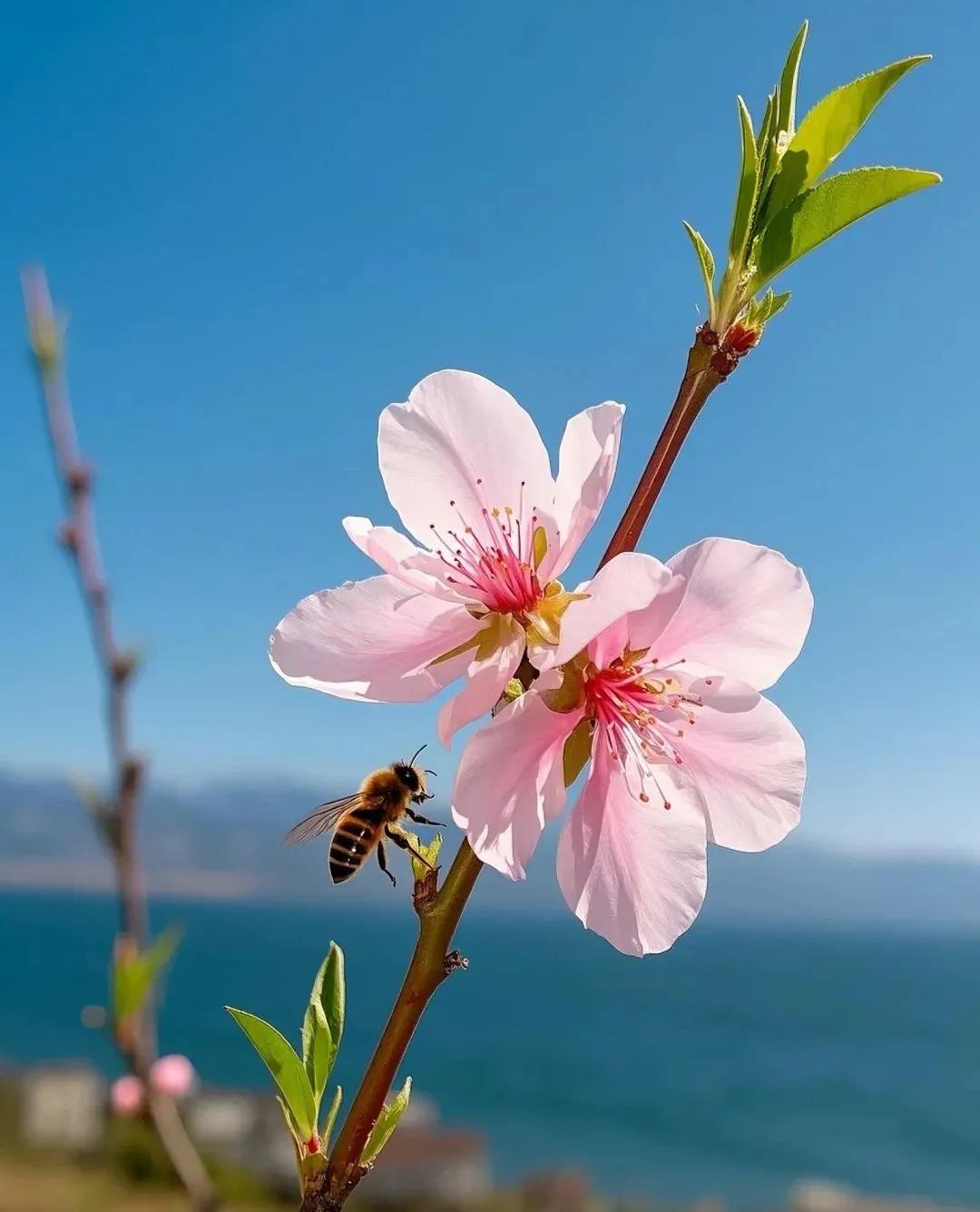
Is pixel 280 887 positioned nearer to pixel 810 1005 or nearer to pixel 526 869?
pixel 810 1005

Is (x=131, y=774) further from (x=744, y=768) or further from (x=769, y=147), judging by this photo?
(x=769, y=147)

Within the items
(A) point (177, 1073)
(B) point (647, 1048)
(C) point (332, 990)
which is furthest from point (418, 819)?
(B) point (647, 1048)

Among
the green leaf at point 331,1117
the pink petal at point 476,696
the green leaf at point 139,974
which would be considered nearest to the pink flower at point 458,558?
the pink petal at point 476,696

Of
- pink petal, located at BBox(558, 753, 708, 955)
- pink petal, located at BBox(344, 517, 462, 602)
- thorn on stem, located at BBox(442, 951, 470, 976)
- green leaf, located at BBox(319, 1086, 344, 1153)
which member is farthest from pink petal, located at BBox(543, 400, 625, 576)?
green leaf, located at BBox(319, 1086, 344, 1153)

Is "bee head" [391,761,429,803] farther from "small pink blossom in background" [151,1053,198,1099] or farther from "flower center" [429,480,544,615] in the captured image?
"small pink blossom in background" [151,1053,198,1099]

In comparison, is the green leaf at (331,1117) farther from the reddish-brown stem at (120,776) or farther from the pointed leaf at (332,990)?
the reddish-brown stem at (120,776)
